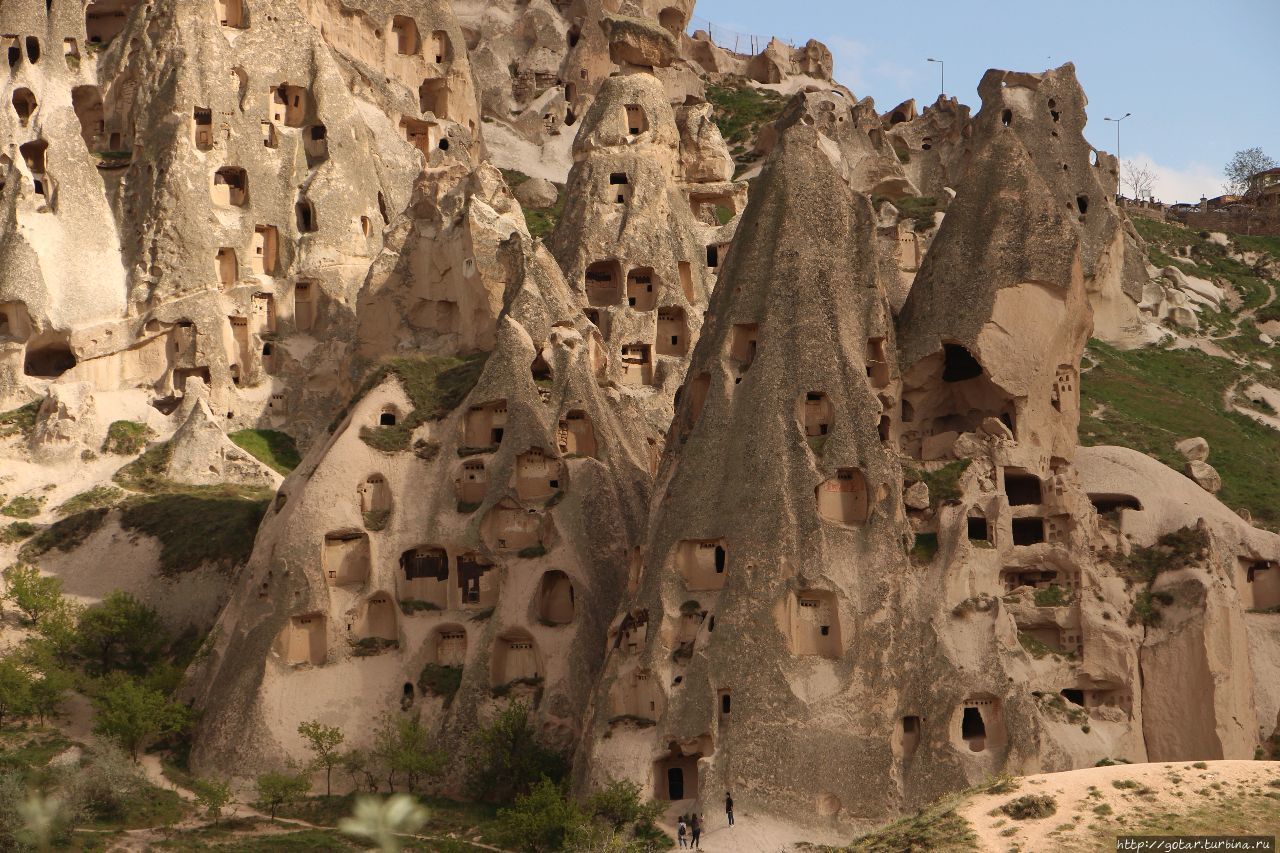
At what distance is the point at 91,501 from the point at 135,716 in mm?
13303

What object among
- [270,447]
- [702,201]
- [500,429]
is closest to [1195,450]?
[702,201]

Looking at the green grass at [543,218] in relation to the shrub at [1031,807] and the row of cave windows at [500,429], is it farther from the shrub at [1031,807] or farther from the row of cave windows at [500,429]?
the shrub at [1031,807]

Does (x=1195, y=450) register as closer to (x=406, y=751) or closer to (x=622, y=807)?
(x=622, y=807)

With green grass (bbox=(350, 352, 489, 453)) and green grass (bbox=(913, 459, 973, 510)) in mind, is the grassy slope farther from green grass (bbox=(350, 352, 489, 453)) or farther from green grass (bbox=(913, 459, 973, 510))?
green grass (bbox=(350, 352, 489, 453))

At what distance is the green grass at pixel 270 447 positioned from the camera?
241 ft

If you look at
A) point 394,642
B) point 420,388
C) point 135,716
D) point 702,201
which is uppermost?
point 702,201

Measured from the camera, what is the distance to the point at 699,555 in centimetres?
5459

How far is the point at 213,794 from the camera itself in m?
54.6

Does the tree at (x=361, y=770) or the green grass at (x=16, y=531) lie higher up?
the green grass at (x=16, y=531)

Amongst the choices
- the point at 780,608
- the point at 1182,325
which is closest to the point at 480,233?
the point at 780,608

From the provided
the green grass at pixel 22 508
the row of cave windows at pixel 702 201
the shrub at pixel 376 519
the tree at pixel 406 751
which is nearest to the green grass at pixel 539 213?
the row of cave windows at pixel 702 201

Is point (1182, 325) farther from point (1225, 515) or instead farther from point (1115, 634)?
point (1115, 634)

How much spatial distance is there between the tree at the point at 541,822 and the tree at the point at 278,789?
19.9 ft

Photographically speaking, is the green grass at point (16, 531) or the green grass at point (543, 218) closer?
the green grass at point (16, 531)
